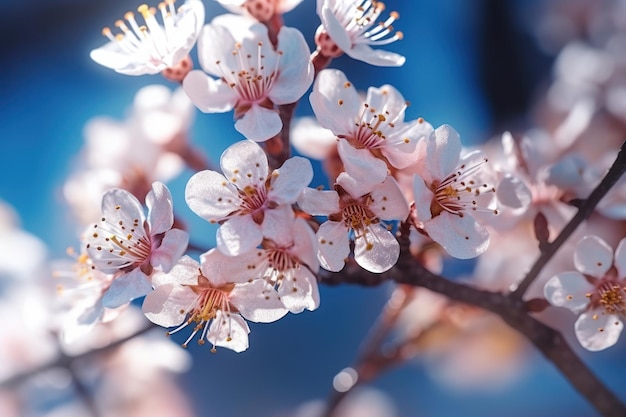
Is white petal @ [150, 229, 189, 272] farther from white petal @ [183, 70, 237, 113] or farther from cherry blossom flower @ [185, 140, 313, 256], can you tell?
white petal @ [183, 70, 237, 113]

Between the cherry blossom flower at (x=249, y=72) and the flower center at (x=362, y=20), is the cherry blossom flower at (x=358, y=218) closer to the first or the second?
the cherry blossom flower at (x=249, y=72)

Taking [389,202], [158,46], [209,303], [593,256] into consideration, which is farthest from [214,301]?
[593,256]

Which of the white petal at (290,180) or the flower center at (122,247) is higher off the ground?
the white petal at (290,180)

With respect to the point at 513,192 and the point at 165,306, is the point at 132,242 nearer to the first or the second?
the point at 165,306

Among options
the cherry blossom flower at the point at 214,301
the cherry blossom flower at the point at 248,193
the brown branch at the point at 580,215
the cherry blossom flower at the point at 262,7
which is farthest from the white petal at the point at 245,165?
the brown branch at the point at 580,215

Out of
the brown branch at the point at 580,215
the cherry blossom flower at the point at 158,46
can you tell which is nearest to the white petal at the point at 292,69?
the cherry blossom flower at the point at 158,46

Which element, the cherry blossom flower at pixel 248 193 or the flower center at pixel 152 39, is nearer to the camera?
the cherry blossom flower at pixel 248 193

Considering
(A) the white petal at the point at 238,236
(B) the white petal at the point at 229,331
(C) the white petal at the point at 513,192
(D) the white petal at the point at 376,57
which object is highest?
(D) the white petal at the point at 376,57
